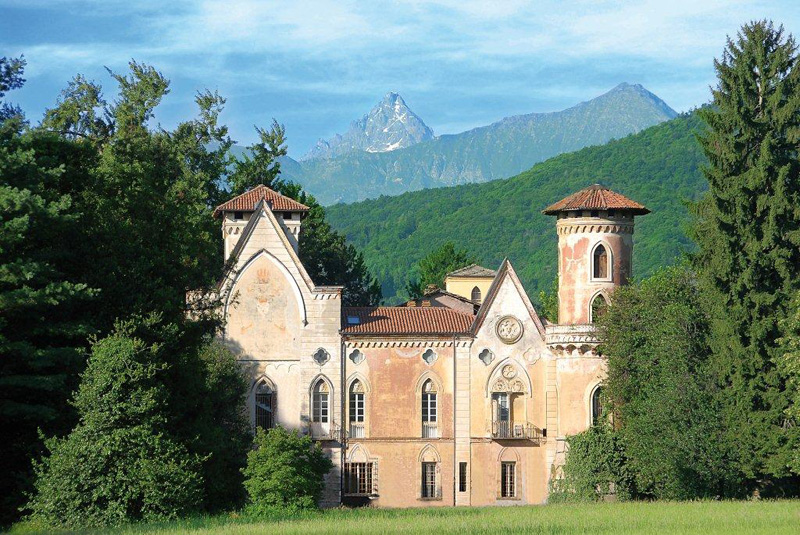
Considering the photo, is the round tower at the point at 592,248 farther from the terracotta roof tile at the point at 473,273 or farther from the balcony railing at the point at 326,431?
the terracotta roof tile at the point at 473,273

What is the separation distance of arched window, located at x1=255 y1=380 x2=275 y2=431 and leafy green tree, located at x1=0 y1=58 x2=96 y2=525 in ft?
68.8

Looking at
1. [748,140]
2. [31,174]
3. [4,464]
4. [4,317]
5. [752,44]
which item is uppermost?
[752,44]

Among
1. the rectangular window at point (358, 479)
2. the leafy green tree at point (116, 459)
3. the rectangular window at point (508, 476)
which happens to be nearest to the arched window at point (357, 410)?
the rectangular window at point (358, 479)

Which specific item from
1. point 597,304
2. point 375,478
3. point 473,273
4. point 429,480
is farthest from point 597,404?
point 473,273

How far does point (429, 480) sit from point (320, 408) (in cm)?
594

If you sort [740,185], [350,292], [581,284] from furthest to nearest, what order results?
[350,292]
[581,284]
[740,185]

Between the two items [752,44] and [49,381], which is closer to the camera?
[49,381]

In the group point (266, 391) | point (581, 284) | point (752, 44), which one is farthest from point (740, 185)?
point (266, 391)

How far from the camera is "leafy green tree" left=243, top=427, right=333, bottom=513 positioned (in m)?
57.2

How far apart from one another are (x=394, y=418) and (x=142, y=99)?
2584 cm

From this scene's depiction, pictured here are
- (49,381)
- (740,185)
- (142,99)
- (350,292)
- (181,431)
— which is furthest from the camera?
(350,292)

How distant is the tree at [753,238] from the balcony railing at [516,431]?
11405 millimetres

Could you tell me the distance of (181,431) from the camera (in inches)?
1849

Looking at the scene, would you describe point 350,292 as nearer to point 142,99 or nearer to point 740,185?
point 142,99
